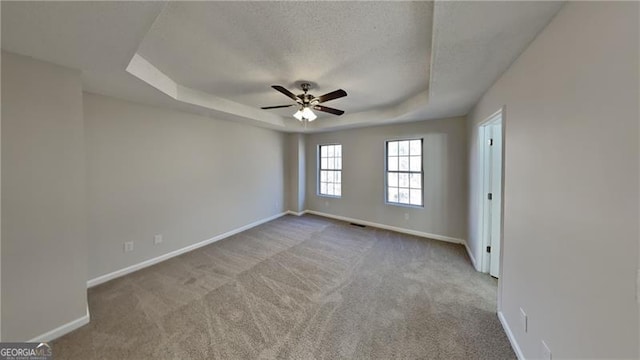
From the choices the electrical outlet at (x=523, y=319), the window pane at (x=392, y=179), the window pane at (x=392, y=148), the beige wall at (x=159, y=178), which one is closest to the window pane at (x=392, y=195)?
the window pane at (x=392, y=179)

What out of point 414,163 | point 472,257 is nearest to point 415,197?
point 414,163

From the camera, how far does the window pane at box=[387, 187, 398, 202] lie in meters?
4.68

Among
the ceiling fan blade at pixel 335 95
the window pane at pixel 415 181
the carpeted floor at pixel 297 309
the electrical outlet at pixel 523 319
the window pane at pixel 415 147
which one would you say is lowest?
the carpeted floor at pixel 297 309

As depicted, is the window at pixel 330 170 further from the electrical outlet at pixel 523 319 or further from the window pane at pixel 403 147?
the electrical outlet at pixel 523 319

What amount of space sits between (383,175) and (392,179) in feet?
0.69

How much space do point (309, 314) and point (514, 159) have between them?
222 cm

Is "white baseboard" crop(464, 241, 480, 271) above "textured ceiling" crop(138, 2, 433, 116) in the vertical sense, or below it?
below

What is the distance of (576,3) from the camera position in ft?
3.38

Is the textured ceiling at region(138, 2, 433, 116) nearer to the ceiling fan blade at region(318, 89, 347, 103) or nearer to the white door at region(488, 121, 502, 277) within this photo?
the ceiling fan blade at region(318, 89, 347, 103)

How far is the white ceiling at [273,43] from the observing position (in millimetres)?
1266

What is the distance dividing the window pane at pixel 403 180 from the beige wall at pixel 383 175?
14.7 inches

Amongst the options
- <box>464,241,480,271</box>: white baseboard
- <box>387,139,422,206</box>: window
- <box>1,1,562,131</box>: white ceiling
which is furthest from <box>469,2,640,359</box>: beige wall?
<box>387,139,422,206</box>: window

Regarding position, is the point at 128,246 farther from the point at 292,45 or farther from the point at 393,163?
the point at 393,163

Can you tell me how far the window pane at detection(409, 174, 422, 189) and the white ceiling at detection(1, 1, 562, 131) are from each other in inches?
67.6
